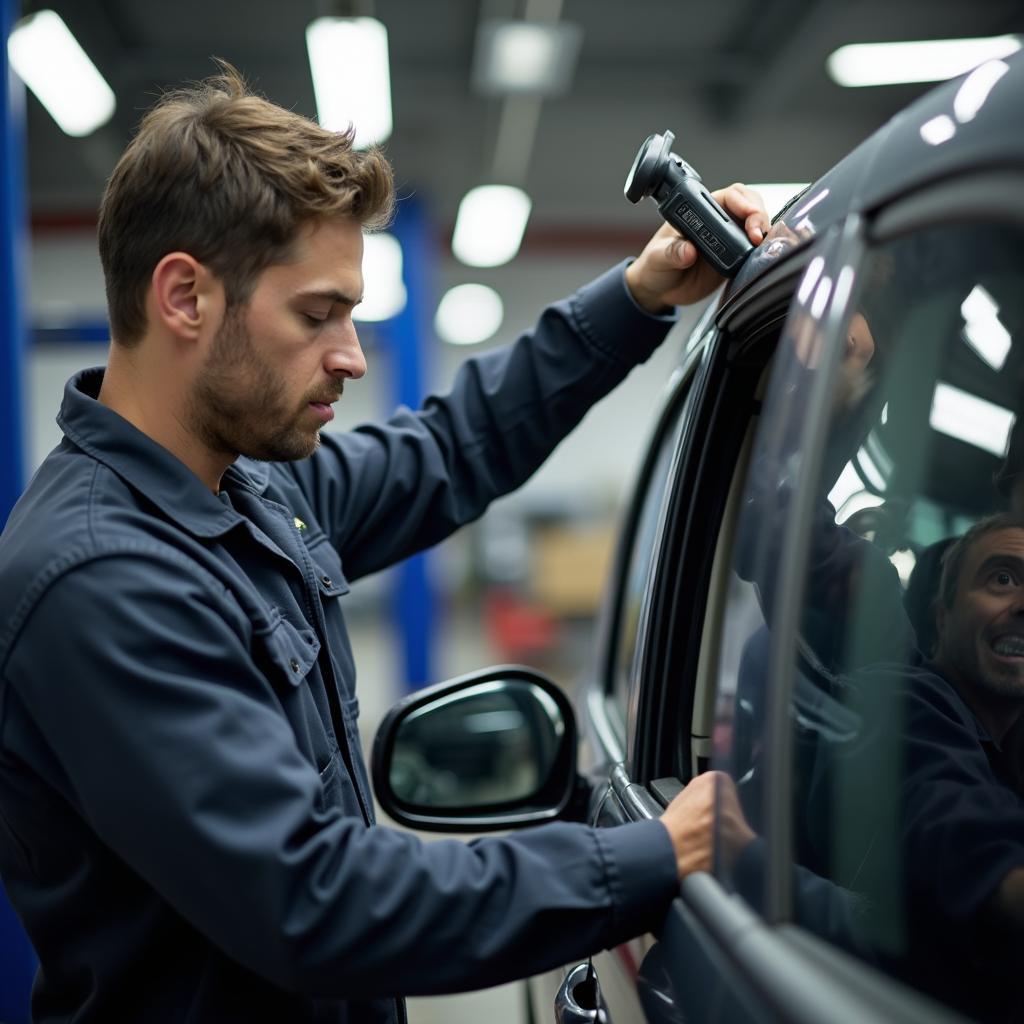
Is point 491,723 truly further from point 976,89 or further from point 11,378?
point 976,89

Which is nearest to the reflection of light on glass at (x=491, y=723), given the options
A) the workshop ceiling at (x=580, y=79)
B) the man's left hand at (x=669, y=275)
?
the man's left hand at (x=669, y=275)

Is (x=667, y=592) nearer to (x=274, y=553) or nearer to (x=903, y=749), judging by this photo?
(x=903, y=749)

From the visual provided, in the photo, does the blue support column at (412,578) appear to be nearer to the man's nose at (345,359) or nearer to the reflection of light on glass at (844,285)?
the man's nose at (345,359)

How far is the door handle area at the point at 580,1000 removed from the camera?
1297mm

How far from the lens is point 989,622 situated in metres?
1.18

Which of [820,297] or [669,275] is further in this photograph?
[669,275]

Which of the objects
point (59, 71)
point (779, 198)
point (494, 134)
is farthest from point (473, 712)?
point (494, 134)

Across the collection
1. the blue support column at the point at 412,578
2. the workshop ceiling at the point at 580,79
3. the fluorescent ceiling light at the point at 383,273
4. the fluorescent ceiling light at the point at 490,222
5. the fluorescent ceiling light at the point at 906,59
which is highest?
the workshop ceiling at the point at 580,79

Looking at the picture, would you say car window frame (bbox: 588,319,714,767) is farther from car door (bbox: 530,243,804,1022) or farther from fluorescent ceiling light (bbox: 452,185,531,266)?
fluorescent ceiling light (bbox: 452,185,531,266)

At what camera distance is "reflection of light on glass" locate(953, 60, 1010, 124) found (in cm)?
80

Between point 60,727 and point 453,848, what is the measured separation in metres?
0.38

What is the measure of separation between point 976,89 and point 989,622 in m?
0.58

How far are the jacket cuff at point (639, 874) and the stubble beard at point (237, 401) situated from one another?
2.00ft

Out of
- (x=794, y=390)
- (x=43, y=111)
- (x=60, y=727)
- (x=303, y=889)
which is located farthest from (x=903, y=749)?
(x=43, y=111)
